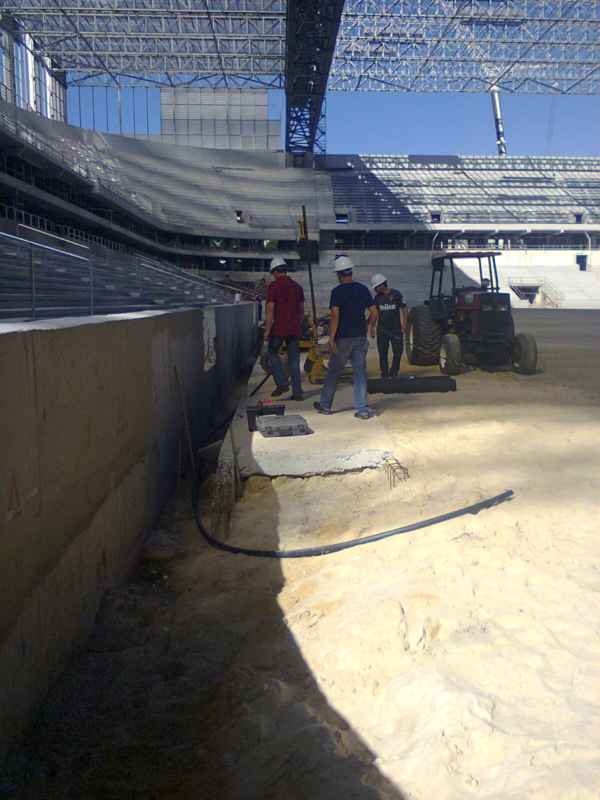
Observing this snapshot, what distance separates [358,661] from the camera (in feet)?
11.0

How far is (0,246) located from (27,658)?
4.04 meters

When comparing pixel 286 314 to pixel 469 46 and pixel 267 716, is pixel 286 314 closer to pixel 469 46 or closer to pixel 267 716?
pixel 267 716

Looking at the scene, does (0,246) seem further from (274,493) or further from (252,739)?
(252,739)

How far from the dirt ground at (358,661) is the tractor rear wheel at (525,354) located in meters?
6.85

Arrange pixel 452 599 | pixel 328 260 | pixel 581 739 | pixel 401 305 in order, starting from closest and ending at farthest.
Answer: pixel 581 739 → pixel 452 599 → pixel 401 305 → pixel 328 260

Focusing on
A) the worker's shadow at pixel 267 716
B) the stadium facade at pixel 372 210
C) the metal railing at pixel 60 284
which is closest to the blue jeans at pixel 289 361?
the metal railing at pixel 60 284

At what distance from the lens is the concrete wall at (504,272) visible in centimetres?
5616

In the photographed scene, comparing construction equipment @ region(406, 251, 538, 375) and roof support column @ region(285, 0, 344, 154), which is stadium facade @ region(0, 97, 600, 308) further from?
construction equipment @ region(406, 251, 538, 375)

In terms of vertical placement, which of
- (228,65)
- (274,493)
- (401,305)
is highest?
(228,65)

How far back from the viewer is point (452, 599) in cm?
360

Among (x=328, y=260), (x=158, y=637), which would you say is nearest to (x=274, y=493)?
(x=158, y=637)

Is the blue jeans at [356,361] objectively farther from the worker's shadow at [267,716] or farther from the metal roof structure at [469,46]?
the metal roof structure at [469,46]

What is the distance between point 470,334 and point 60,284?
8176mm

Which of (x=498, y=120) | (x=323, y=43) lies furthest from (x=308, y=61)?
(x=498, y=120)
